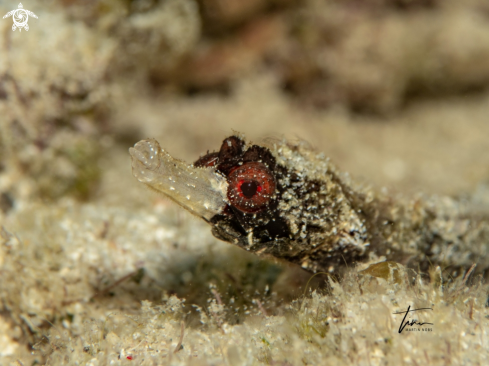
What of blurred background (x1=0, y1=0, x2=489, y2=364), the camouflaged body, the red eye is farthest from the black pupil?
blurred background (x1=0, y1=0, x2=489, y2=364)

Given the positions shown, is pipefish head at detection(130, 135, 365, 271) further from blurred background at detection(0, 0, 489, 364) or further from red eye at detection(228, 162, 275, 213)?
blurred background at detection(0, 0, 489, 364)

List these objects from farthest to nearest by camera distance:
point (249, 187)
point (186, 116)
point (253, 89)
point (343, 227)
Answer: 1. point (253, 89)
2. point (186, 116)
3. point (343, 227)
4. point (249, 187)

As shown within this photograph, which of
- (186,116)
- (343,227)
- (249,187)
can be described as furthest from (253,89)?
(249,187)

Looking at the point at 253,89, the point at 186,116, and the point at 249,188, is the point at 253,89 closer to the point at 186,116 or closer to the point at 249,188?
the point at 186,116

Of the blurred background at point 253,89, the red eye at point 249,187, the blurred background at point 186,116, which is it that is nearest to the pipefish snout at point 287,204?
the red eye at point 249,187

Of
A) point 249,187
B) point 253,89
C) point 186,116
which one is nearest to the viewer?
point 249,187

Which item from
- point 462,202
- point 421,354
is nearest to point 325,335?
point 421,354

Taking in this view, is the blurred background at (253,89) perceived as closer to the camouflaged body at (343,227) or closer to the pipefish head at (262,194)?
the camouflaged body at (343,227)

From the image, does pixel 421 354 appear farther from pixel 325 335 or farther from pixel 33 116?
pixel 33 116
